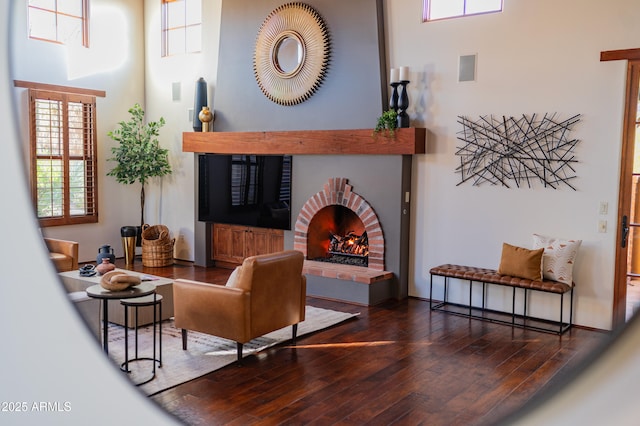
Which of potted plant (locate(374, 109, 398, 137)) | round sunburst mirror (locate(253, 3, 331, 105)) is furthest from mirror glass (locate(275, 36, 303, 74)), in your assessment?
potted plant (locate(374, 109, 398, 137))

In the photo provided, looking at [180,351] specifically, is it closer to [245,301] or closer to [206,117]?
[245,301]

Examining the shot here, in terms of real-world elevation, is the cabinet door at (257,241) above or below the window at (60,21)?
below

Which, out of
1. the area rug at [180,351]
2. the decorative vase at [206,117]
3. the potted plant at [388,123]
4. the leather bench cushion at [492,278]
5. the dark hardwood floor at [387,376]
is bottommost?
the dark hardwood floor at [387,376]

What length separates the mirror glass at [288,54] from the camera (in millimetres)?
6535

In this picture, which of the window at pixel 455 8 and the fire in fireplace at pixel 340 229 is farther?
the fire in fireplace at pixel 340 229

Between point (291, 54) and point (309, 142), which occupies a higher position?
point (291, 54)

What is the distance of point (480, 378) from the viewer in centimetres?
384

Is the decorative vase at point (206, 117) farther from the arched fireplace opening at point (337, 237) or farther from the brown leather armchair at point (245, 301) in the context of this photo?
the brown leather armchair at point (245, 301)

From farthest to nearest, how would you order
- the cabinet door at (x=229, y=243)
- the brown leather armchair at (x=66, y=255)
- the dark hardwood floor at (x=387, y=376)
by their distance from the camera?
1. the cabinet door at (x=229, y=243)
2. the brown leather armchair at (x=66, y=255)
3. the dark hardwood floor at (x=387, y=376)

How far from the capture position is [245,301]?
393cm

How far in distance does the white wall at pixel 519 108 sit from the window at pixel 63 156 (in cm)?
391

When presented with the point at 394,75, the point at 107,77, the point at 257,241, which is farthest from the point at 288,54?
the point at 107,77

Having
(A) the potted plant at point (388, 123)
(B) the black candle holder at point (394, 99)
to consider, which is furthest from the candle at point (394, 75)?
(A) the potted plant at point (388, 123)

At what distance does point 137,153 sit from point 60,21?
1.78 metres
